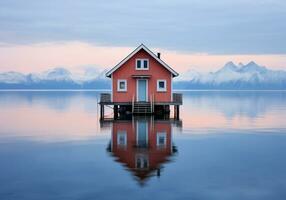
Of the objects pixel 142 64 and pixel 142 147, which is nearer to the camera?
pixel 142 147

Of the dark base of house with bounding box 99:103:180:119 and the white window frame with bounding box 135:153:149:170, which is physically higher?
the dark base of house with bounding box 99:103:180:119

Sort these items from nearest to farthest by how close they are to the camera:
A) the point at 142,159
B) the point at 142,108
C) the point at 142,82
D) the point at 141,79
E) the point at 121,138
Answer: the point at 142,159 < the point at 121,138 < the point at 142,108 < the point at 141,79 < the point at 142,82

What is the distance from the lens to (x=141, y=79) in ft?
158

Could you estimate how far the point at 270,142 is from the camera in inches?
1149

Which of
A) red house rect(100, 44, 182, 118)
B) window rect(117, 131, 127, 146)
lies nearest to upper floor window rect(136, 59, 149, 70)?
red house rect(100, 44, 182, 118)

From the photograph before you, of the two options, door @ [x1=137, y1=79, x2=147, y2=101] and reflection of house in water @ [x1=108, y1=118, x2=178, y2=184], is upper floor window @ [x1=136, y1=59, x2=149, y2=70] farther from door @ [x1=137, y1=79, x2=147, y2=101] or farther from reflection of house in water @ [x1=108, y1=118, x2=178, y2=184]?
reflection of house in water @ [x1=108, y1=118, x2=178, y2=184]

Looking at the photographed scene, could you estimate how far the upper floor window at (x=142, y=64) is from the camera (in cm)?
4825

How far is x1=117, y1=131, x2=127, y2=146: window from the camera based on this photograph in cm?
2716

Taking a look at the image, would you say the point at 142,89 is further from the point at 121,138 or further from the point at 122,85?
the point at 121,138

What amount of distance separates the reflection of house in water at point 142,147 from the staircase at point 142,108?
29.1ft

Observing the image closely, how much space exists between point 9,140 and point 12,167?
36.0 ft

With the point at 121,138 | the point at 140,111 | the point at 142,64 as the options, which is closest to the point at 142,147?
→ the point at 121,138

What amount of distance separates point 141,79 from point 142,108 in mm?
3188

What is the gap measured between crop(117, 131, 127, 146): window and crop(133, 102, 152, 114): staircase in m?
14.9
